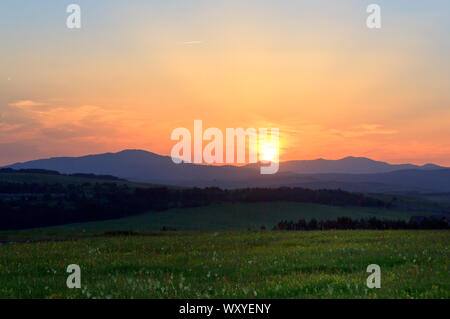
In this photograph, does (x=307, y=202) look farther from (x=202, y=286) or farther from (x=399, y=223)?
(x=202, y=286)

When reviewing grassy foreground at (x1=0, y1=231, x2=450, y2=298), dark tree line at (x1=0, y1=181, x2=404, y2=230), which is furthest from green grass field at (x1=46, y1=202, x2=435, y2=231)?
grassy foreground at (x1=0, y1=231, x2=450, y2=298)

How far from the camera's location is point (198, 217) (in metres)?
110

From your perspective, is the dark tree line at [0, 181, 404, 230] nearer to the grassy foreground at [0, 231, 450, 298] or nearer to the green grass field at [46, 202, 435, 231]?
the green grass field at [46, 202, 435, 231]

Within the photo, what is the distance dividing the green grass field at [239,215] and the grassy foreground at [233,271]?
234 ft

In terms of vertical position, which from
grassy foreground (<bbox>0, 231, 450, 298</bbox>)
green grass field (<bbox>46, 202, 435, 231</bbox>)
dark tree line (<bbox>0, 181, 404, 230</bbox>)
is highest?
grassy foreground (<bbox>0, 231, 450, 298</bbox>)

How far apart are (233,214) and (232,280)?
101 m

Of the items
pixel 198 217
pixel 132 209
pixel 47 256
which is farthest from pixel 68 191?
pixel 47 256

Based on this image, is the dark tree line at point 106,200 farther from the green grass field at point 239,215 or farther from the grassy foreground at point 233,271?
the grassy foreground at point 233,271

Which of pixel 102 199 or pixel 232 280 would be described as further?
pixel 102 199

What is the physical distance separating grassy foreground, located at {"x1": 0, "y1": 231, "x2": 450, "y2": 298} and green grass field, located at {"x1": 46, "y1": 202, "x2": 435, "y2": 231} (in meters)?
71.3

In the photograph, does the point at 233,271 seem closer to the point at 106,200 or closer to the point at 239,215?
the point at 239,215

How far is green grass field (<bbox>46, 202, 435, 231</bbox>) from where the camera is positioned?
10114 cm

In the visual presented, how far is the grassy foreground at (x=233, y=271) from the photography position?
1264cm

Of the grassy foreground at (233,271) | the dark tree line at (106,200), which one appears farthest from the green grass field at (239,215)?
the grassy foreground at (233,271)
